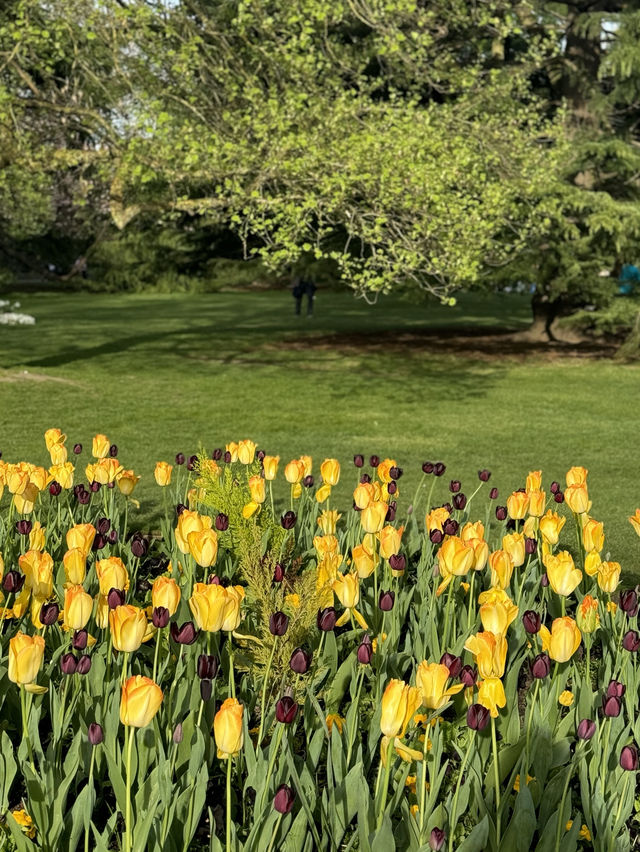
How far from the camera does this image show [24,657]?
2652mm

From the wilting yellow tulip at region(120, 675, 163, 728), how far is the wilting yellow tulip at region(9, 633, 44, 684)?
0.41m

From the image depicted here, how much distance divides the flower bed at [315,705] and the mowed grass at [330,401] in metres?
3.17

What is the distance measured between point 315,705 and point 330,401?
13.4m

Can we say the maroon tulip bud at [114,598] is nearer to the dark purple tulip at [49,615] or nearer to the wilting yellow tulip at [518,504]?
the dark purple tulip at [49,615]

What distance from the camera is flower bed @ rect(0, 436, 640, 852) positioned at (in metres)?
2.68

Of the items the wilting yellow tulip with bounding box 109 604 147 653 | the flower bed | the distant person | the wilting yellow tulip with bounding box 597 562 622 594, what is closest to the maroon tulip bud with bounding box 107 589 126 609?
the flower bed

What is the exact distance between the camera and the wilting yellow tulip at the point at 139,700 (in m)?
2.35

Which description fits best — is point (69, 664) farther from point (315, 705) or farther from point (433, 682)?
point (433, 682)

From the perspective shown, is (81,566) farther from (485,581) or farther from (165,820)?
(485,581)

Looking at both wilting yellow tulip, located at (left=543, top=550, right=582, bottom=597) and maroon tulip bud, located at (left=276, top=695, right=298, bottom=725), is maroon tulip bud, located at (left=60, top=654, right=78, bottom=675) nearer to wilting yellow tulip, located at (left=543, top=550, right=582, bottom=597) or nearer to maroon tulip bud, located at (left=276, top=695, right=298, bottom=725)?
maroon tulip bud, located at (left=276, top=695, right=298, bottom=725)

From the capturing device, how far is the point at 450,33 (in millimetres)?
20797

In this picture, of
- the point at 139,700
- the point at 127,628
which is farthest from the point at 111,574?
Answer: the point at 139,700

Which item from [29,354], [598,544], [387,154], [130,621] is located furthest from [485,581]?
[29,354]

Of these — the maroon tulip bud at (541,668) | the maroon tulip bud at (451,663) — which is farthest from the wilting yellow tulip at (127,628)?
the maroon tulip bud at (541,668)
